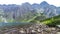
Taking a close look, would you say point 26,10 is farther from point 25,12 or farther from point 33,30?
point 33,30

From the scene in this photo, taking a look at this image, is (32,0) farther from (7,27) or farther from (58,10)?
(7,27)

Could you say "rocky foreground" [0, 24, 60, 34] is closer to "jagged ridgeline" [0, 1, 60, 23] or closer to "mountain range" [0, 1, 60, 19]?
"jagged ridgeline" [0, 1, 60, 23]

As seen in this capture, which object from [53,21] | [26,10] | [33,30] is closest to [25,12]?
[26,10]

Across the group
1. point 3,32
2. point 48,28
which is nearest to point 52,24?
point 48,28

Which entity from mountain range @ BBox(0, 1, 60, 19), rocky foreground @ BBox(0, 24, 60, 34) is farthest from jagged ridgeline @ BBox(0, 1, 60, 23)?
rocky foreground @ BBox(0, 24, 60, 34)

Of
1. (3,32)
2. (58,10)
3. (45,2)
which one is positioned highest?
(45,2)

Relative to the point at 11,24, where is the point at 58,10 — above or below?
above

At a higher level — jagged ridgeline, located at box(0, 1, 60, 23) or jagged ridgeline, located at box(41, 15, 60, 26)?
jagged ridgeline, located at box(0, 1, 60, 23)

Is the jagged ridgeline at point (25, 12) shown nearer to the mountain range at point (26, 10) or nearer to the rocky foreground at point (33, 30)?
the mountain range at point (26, 10)
